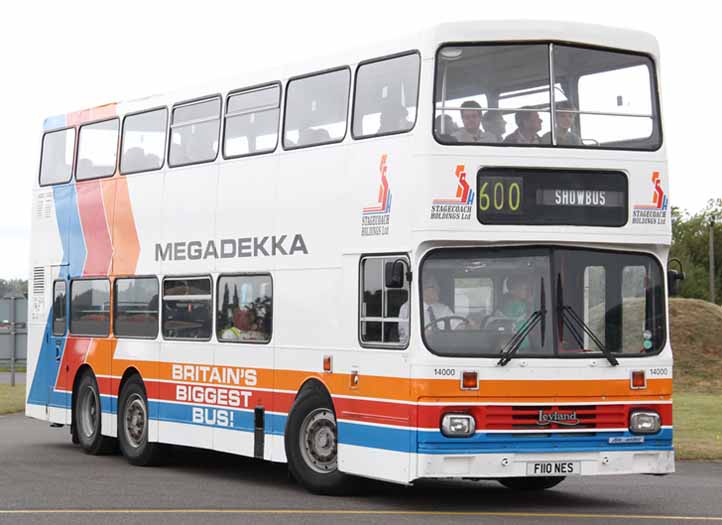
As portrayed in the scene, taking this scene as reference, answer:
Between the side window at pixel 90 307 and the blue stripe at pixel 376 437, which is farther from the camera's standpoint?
the side window at pixel 90 307

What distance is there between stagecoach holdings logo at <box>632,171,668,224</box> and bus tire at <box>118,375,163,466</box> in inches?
286

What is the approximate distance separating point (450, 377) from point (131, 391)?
6.88 meters

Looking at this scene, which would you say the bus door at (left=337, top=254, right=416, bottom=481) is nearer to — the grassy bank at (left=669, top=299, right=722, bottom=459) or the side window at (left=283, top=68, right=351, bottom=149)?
the side window at (left=283, top=68, right=351, bottom=149)

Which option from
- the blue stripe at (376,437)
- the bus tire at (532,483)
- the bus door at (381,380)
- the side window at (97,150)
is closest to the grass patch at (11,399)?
the side window at (97,150)

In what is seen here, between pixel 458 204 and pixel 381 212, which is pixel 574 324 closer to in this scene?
pixel 458 204

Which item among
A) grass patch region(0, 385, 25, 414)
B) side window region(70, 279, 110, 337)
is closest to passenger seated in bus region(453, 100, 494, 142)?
side window region(70, 279, 110, 337)

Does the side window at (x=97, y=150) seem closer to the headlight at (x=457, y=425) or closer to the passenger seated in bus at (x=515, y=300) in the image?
the passenger seated in bus at (x=515, y=300)

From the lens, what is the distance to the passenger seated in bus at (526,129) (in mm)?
14344

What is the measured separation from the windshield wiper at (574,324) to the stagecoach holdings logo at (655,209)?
39.4 inches

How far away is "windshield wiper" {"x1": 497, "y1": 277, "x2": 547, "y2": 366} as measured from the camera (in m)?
14.1

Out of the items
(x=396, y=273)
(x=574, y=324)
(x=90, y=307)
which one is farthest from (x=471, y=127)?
(x=90, y=307)

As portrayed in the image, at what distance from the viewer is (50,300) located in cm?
2211

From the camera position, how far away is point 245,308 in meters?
17.3

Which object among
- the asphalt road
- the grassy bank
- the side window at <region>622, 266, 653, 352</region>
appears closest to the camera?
the asphalt road
